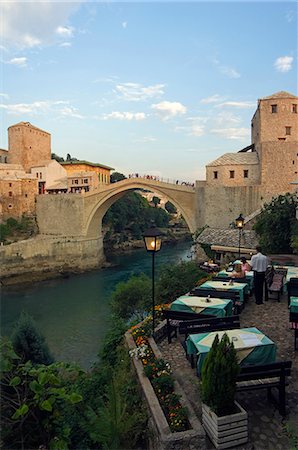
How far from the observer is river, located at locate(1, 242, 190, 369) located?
12.4m

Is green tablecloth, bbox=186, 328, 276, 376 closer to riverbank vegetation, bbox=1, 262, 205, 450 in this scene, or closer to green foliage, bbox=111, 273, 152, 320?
riverbank vegetation, bbox=1, 262, 205, 450

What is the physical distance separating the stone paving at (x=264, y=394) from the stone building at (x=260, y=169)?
559 inches

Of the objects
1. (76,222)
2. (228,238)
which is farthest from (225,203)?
(76,222)

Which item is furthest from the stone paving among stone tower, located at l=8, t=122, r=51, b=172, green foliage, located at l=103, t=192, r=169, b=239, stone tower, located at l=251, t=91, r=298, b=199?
stone tower, located at l=8, t=122, r=51, b=172

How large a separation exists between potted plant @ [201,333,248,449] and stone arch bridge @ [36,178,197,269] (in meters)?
24.2

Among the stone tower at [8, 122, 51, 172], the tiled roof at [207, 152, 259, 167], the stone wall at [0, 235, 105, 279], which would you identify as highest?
the stone tower at [8, 122, 51, 172]

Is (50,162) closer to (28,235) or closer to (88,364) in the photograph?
(28,235)

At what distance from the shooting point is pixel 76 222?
30.1 m

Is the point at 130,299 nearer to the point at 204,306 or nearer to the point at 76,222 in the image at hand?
the point at 204,306

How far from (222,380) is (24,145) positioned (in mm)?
39247

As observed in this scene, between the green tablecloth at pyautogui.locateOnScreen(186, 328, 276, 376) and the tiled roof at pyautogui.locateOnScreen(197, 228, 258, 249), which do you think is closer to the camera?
the green tablecloth at pyautogui.locateOnScreen(186, 328, 276, 376)

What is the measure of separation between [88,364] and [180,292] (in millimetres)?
4318

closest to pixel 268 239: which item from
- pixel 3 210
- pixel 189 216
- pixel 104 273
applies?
pixel 189 216

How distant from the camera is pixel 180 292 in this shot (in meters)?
8.75
